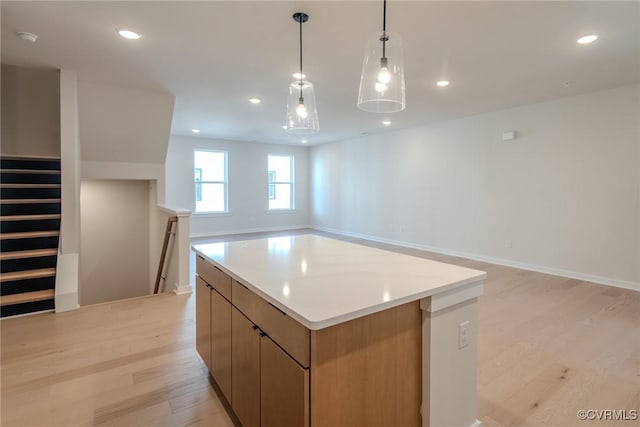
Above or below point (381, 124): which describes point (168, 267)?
below

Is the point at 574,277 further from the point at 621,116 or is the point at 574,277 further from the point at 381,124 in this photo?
the point at 381,124

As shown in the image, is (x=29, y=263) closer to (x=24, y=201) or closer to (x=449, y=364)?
(x=24, y=201)

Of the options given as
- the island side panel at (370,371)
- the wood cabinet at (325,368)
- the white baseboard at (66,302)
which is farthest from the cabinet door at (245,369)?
the white baseboard at (66,302)

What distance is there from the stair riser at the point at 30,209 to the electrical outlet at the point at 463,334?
4380 mm

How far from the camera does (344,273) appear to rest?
1593 millimetres

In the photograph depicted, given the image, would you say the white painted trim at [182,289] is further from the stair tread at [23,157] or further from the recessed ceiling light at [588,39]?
the recessed ceiling light at [588,39]

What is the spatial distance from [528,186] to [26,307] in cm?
637

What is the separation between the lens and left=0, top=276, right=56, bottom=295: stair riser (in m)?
3.36

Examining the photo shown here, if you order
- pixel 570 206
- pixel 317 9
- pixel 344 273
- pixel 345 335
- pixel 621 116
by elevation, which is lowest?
pixel 345 335

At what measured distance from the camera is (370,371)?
1233mm

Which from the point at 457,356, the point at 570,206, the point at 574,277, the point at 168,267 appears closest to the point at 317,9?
the point at 457,356

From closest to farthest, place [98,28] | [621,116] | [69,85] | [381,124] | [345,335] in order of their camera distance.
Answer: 1. [345,335]
2. [98,28]
3. [69,85]
4. [621,116]
5. [381,124]

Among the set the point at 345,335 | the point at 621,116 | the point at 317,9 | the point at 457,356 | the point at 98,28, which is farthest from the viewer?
the point at 621,116

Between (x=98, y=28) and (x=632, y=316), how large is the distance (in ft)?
17.7
